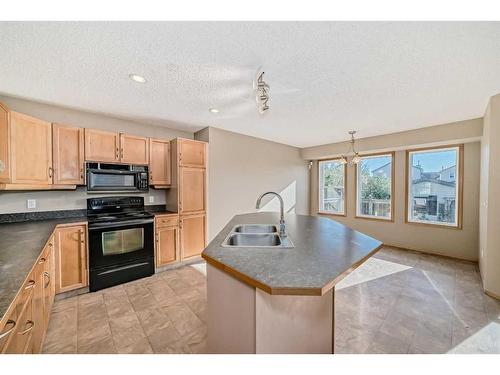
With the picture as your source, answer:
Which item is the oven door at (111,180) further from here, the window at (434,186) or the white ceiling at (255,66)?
the window at (434,186)

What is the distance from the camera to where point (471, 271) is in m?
3.13

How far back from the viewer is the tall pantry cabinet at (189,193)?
3.34 m

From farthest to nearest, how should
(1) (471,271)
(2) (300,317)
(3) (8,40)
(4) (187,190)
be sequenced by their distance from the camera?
(4) (187,190)
(1) (471,271)
(3) (8,40)
(2) (300,317)

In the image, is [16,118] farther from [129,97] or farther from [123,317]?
[123,317]

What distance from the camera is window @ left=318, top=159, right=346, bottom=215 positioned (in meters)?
5.29

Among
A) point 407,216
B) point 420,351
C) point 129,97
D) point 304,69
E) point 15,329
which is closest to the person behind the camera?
point 15,329

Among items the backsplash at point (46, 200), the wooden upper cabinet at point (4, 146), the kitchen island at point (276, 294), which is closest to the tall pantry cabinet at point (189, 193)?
the backsplash at point (46, 200)

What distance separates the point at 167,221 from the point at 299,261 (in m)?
2.59

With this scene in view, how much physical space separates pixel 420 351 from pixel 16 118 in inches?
169

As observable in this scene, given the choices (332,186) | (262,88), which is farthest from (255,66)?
(332,186)

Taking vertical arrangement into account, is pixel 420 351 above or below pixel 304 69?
below

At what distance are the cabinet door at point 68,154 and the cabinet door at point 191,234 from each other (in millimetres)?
1506

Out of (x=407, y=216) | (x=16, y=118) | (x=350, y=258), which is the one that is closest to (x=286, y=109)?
(x=350, y=258)

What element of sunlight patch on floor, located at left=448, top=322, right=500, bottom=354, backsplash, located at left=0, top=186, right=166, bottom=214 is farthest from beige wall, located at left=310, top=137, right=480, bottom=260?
backsplash, located at left=0, top=186, right=166, bottom=214
